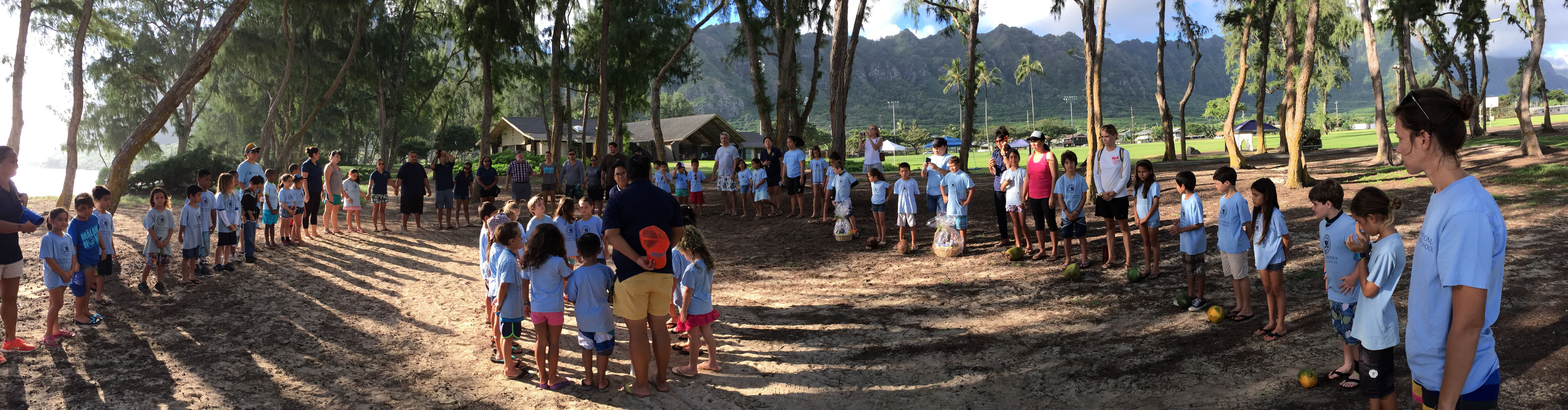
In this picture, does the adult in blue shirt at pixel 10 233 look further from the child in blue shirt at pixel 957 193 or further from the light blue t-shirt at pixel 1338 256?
the child in blue shirt at pixel 957 193

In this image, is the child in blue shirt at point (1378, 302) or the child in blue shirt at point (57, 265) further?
the child in blue shirt at point (57, 265)

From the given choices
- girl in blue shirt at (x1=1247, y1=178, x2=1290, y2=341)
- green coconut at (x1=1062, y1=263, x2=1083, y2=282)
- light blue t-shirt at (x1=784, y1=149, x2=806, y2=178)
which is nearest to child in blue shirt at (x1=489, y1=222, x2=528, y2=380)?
girl in blue shirt at (x1=1247, y1=178, x2=1290, y2=341)

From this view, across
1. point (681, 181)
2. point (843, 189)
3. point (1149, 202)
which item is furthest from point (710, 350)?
point (681, 181)

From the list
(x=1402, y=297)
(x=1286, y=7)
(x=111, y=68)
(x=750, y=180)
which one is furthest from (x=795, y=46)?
(x=111, y=68)

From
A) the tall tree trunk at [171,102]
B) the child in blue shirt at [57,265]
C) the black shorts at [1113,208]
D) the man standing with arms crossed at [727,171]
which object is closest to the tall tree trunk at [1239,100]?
the man standing with arms crossed at [727,171]

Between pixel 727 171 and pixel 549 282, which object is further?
pixel 727 171

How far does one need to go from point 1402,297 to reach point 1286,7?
41.0 ft

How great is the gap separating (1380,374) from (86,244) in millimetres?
9845

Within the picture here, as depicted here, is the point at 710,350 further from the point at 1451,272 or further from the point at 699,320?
the point at 1451,272

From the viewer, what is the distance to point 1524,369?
4.62 meters

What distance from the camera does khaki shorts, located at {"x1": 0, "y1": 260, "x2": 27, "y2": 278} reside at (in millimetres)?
5879

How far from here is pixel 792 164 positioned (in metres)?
14.9

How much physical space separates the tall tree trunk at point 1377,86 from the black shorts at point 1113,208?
10.7 meters

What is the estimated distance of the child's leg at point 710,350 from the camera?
6066 millimetres
